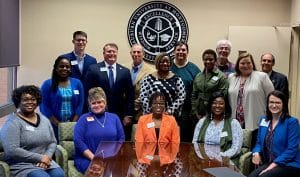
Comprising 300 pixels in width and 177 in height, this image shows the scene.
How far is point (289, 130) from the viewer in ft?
12.3

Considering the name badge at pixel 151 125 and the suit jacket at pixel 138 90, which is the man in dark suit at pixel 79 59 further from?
the name badge at pixel 151 125

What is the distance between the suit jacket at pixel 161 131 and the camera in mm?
3965

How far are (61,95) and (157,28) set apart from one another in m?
2.14

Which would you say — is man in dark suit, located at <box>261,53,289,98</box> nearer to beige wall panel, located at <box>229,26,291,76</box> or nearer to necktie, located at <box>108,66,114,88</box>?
beige wall panel, located at <box>229,26,291,76</box>

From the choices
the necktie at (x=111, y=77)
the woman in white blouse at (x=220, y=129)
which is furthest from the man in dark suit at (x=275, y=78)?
the necktie at (x=111, y=77)

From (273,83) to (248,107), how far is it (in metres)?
0.53

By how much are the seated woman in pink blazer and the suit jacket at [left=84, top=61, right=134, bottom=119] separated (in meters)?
0.66

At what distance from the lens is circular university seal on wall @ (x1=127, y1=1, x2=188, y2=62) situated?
588cm

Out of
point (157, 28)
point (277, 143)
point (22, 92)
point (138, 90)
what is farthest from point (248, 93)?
point (22, 92)

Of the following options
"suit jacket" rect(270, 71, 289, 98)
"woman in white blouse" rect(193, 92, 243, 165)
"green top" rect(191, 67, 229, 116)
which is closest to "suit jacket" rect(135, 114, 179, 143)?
"woman in white blouse" rect(193, 92, 243, 165)

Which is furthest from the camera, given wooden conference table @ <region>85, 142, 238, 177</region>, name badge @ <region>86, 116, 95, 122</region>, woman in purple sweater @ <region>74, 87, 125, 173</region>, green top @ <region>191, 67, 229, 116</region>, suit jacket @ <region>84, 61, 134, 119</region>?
suit jacket @ <region>84, 61, 134, 119</region>

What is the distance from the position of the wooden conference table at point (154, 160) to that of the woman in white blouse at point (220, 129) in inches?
8.1

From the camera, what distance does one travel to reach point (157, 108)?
13.2ft

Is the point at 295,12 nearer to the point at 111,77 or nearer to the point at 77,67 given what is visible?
the point at 111,77
